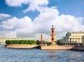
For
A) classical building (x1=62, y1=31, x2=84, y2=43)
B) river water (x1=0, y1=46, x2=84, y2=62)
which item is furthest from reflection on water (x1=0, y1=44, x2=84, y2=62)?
classical building (x1=62, y1=31, x2=84, y2=43)

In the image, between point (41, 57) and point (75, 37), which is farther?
point (75, 37)

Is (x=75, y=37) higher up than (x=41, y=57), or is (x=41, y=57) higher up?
(x=75, y=37)

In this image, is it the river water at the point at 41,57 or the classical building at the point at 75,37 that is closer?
the river water at the point at 41,57

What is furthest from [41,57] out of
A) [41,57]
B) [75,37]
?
[75,37]

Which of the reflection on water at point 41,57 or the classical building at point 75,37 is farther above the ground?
the classical building at point 75,37

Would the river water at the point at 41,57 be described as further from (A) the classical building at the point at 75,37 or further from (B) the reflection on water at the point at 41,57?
(A) the classical building at the point at 75,37

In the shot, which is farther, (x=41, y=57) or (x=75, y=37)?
(x=75, y=37)

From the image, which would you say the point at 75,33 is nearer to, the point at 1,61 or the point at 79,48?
the point at 79,48

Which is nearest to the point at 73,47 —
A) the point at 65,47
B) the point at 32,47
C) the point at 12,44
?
the point at 65,47

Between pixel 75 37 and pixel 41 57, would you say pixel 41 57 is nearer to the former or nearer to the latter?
pixel 41 57

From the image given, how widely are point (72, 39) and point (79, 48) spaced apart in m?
51.9

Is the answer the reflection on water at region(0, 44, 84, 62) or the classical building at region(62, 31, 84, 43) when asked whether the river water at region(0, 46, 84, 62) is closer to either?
the reflection on water at region(0, 44, 84, 62)

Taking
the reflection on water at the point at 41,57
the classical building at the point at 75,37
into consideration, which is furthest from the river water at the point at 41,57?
the classical building at the point at 75,37

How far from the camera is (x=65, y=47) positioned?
98.6m
